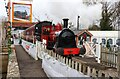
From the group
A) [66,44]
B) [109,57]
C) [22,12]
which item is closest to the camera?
[109,57]

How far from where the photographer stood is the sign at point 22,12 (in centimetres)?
3762

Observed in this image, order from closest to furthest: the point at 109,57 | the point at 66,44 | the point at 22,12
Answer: the point at 109,57
the point at 66,44
the point at 22,12

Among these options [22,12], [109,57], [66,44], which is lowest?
[109,57]

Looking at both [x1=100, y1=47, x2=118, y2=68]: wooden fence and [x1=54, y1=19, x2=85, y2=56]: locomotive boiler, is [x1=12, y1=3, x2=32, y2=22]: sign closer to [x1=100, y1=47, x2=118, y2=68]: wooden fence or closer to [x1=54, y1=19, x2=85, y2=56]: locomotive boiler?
[x1=54, y1=19, x2=85, y2=56]: locomotive boiler

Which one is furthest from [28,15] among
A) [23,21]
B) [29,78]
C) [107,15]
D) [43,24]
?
[29,78]

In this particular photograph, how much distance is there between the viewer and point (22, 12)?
134 ft

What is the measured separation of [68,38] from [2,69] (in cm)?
407

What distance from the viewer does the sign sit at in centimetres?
3762

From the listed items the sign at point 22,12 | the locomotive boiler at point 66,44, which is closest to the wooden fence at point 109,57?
the locomotive boiler at point 66,44

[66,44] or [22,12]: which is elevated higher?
[22,12]

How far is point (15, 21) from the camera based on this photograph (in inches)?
1747

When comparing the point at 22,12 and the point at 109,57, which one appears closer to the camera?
the point at 109,57

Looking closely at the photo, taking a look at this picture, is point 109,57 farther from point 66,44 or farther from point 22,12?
point 22,12

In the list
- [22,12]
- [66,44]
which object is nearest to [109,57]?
[66,44]
